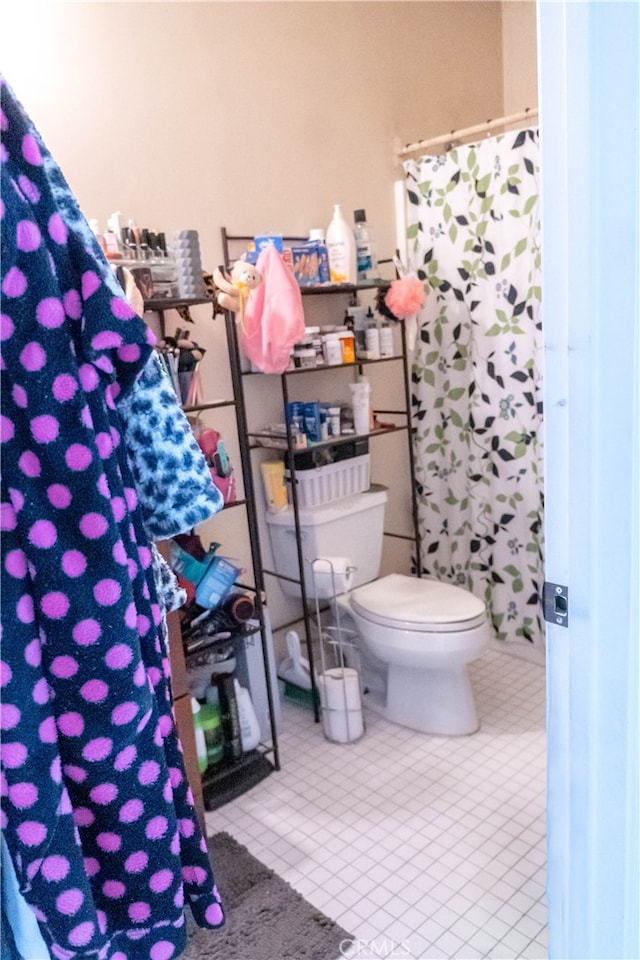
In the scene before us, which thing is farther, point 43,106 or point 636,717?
point 43,106

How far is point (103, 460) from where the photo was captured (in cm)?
71

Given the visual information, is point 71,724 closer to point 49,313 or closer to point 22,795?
point 22,795

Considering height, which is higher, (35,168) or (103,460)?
(35,168)

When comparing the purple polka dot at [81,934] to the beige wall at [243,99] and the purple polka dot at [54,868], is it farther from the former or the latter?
the beige wall at [243,99]

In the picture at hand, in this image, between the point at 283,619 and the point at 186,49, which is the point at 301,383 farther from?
the point at 186,49

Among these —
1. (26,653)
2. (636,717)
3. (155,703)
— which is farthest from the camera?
(636,717)

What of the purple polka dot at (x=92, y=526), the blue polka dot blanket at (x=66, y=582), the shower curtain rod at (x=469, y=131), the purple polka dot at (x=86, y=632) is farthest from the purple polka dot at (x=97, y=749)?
the shower curtain rod at (x=469, y=131)

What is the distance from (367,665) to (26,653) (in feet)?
6.68

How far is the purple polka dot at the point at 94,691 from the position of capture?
683 mm

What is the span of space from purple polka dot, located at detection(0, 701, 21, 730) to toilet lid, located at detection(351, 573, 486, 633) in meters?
1.66

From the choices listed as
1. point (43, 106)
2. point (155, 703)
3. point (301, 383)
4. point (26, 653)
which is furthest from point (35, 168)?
point (301, 383)

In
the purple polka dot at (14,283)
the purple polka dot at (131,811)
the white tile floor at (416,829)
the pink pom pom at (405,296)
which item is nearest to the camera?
the purple polka dot at (14,283)

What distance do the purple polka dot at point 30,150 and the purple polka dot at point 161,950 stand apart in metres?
0.83

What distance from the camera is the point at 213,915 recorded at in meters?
0.88
